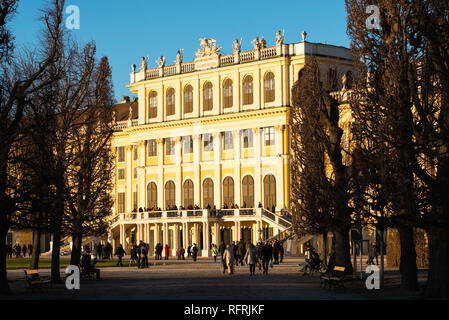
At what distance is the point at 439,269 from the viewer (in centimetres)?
2275

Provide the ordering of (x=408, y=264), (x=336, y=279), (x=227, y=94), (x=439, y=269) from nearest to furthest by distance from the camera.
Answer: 1. (x=439, y=269)
2. (x=408, y=264)
3. (x=336, y=279)
4. (x=227, y=94)

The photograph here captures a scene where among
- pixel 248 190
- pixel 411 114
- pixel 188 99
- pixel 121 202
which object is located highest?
pixel 188 99

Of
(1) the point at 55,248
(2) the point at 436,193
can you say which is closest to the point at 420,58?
(2) the point at 436,193

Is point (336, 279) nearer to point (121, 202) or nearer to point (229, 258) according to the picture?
point (229, 258)

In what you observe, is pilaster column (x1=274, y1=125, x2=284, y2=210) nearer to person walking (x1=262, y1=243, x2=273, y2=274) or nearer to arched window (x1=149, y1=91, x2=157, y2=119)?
arched window (x1=149, y1=91, x2=157, y2=119)

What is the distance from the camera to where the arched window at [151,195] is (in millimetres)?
82625

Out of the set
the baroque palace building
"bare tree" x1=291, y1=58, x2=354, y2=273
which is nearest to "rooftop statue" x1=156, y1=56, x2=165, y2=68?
the baroque palace building

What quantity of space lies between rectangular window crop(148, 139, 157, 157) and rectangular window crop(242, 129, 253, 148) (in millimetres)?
11152

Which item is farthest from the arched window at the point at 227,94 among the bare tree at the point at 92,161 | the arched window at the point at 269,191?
the bare tree at the point at 92,161

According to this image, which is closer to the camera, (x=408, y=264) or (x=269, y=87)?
(x=408, y=264)

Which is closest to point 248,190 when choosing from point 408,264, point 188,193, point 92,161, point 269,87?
point 188,193

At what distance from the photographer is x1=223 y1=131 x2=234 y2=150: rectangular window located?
254ft

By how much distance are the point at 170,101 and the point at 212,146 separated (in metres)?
7.20

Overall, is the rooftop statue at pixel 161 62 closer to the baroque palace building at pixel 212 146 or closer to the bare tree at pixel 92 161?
the baroque palace building at pixel 212 146
